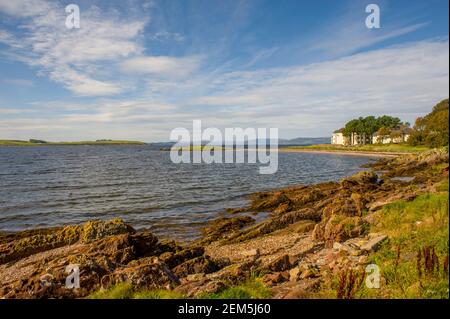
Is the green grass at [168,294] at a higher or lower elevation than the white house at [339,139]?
lower

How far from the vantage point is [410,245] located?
984 centimetres

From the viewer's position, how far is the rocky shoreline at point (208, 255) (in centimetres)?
859

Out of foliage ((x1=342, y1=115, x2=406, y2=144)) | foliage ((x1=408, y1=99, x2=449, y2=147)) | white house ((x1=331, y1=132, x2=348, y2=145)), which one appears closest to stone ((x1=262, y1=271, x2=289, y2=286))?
foliage ((x1=408, y1=99, x2=449, y2=147))

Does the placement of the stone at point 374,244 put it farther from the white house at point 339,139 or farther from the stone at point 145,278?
the white house at point 339,139

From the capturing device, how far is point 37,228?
22.9 meters

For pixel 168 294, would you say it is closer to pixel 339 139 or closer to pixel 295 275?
pixel 295 275

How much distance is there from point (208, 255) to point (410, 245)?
8.88 metres

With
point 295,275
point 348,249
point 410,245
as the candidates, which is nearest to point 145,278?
point 295,275

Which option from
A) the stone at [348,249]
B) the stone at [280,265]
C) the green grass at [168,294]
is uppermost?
the green grass at [168,294]

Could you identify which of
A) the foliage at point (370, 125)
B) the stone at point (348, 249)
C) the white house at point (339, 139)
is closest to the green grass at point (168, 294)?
the stone at point (348, 249)

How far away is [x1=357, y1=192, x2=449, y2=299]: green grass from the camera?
270 inches

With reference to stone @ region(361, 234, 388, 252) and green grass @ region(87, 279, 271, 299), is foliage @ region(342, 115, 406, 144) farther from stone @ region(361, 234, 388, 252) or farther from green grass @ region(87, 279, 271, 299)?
green grass @ region(87, 279, 271, 299)

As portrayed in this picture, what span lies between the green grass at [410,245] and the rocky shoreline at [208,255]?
64 cm
